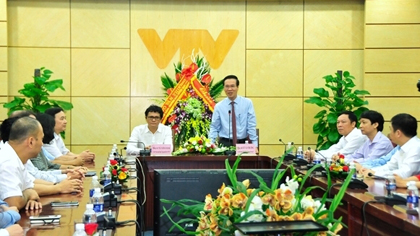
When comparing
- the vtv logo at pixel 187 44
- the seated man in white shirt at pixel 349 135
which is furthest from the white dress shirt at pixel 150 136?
the seated man in white shirt at pixel 349 135

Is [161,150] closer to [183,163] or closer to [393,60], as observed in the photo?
[183,163]

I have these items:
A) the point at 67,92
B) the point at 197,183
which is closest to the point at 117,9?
the point at 67,92

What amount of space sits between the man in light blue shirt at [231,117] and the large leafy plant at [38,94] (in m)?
1.98

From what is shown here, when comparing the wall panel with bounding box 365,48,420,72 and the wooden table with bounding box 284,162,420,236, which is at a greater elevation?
the wall panel with bounding box 365,48,420,72

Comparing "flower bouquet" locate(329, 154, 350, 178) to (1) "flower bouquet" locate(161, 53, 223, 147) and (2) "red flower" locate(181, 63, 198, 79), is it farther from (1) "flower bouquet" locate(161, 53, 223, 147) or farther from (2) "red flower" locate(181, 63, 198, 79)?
(2) "red flower" locate(181, 63, 198, 79)

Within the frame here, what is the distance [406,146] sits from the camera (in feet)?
13.5

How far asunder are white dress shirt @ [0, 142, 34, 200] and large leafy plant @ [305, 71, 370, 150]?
475cm

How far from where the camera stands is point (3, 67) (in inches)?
280

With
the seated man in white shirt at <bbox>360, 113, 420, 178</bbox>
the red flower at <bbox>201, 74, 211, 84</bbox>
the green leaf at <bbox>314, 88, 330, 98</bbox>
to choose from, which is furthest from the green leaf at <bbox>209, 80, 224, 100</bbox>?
the seated man in white shirt at <bbox>360, 113, 420, 178</bbox>

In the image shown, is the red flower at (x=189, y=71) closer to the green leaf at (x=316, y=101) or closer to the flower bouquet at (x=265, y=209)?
the green leaf at (x=316, y=101)

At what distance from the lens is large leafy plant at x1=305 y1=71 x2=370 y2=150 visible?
6.91 m

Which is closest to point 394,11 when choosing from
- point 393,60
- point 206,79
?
point 393,60

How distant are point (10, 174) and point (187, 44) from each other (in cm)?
504

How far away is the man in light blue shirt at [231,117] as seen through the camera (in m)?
5.90
